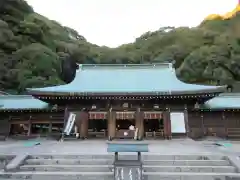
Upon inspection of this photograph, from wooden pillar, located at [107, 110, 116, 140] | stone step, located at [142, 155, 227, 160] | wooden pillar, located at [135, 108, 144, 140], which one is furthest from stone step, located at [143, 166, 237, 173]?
wooden pillar, located at [107, 110, 116, 140]

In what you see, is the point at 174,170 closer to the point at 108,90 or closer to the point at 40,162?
the point at 40,162

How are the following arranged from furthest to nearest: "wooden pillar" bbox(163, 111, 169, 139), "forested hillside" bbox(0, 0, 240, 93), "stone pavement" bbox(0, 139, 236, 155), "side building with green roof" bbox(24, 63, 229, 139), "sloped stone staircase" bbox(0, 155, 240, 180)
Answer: "forested hillside" bbox(0, 0, 240, 93)
"wooden pillar" bbox(163, 111, 169, 139)
"side building with green roof" bbox(24, 63, 229, 139)
"stone pavement" bbox(0, 139, 236, 155)
"sloped stone staircase" bbox(0, 155, 240, 180)

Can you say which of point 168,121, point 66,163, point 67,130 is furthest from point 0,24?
point 66,163

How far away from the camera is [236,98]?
1798 centimetres

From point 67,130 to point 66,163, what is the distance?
634 cm

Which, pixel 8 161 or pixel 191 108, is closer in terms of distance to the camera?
pixel 8 161

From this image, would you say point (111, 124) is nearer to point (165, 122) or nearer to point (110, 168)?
point (165, 122)

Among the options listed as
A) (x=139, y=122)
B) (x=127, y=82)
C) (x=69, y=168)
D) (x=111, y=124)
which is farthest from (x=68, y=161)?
(x=127, y=82)

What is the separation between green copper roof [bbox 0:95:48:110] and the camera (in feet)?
56.7

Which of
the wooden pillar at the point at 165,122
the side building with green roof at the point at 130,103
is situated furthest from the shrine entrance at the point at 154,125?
the wooden pillar at the point at 165,122

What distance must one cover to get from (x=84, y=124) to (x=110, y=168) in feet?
23.9

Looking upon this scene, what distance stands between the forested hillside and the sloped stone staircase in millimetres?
23859

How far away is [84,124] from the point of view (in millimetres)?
15102

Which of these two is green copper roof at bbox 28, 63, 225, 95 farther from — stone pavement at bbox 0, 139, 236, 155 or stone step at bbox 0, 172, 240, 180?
stone step at bbox 0, 172, 240, 180
